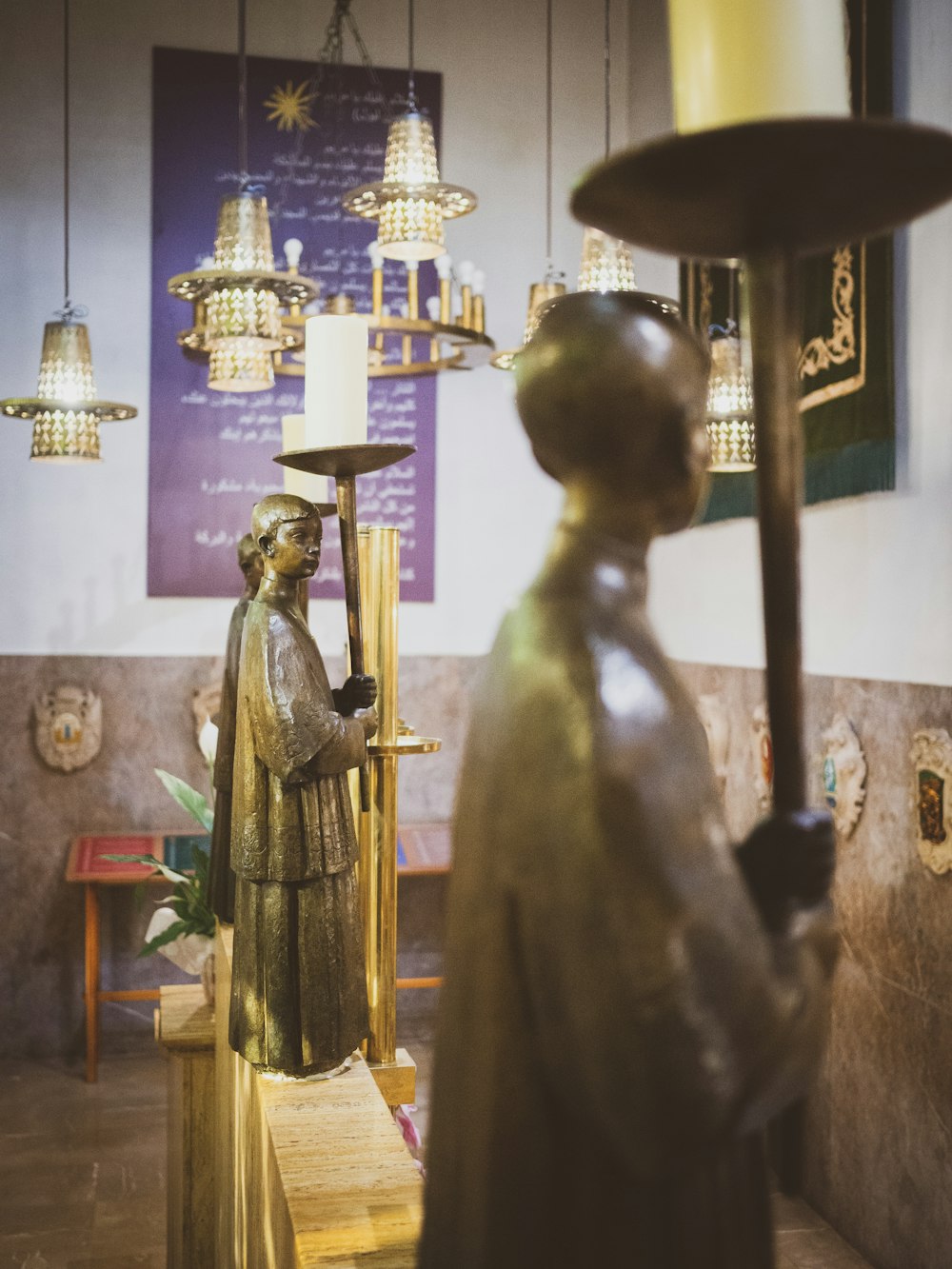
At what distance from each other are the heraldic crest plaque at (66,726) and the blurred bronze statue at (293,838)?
10.8ft

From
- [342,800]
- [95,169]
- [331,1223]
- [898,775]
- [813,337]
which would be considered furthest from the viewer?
[95,169]

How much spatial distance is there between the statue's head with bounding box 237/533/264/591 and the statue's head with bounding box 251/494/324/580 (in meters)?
0.95

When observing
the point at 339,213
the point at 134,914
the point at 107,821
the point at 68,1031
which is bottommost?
the point at 68,1031

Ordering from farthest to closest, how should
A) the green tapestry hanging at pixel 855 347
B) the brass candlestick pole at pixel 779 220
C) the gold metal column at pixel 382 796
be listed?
the green tapestry hanging at pixel 855 347
the gold metal column at pixel 382 796
the brass candlestick pole at pixel 779 220

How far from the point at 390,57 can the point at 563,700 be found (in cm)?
552

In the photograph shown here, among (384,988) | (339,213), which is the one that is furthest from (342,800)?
(339,213)

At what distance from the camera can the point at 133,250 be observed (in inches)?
211

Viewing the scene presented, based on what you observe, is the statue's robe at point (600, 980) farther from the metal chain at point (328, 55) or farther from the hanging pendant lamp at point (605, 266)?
the metal chain at point (328, 55)

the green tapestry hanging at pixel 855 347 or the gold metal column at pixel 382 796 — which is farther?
the green tapestry hanging at pixel 855 347

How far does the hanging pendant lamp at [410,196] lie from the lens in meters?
3.13

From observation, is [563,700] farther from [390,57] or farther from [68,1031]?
[390,57]

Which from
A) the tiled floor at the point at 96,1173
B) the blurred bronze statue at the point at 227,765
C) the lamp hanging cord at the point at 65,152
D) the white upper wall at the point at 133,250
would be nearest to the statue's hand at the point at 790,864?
the blurred bronze statue at the point at 227,765

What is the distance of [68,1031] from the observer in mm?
5332

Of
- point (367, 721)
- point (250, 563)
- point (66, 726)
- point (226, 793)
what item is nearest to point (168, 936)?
point (226, 793)
